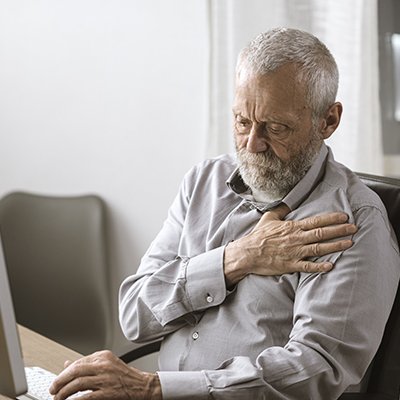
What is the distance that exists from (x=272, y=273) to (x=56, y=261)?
5.61 ft

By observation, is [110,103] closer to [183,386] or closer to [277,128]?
[277,128]

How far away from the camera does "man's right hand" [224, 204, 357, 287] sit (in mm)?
1836

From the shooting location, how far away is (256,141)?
1.95 m

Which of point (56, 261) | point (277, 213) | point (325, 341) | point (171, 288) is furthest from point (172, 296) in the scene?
point (56, 261)

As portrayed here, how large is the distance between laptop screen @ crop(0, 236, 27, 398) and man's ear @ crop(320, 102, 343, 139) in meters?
0.90

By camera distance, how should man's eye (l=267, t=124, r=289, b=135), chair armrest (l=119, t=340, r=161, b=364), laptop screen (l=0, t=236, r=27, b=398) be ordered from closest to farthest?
1. laptop screen (l=0, t=236, r=27, b=398)
2. man's eye (l=267, t=124, r=289, b=135)
3. chair armrest (l=119, t=340, r=161, b=364)

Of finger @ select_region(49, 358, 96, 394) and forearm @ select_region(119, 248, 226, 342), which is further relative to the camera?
forearm @ select_region(119, 248, 226, 342)

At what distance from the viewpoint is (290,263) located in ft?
6.15

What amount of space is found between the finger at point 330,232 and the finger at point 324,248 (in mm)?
14

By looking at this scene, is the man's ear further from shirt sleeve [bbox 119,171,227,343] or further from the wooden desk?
the wooden desk

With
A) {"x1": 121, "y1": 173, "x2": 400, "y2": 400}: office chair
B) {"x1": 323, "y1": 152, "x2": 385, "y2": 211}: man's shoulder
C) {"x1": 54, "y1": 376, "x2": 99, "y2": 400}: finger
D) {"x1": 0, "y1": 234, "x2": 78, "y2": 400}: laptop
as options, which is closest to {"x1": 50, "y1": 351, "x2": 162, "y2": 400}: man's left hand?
{"x1": 54, "y1": 376, "x2": 99, "y2": 400}: finger

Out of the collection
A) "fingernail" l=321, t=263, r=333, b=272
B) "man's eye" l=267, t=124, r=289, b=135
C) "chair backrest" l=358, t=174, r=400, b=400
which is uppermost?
"man's eye" l=267, t=124, r=289, b=135

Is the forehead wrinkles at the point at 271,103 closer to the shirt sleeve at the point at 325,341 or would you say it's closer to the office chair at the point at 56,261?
the shirt sleeve at the point at 325,341

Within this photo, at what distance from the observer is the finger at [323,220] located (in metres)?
1.86
